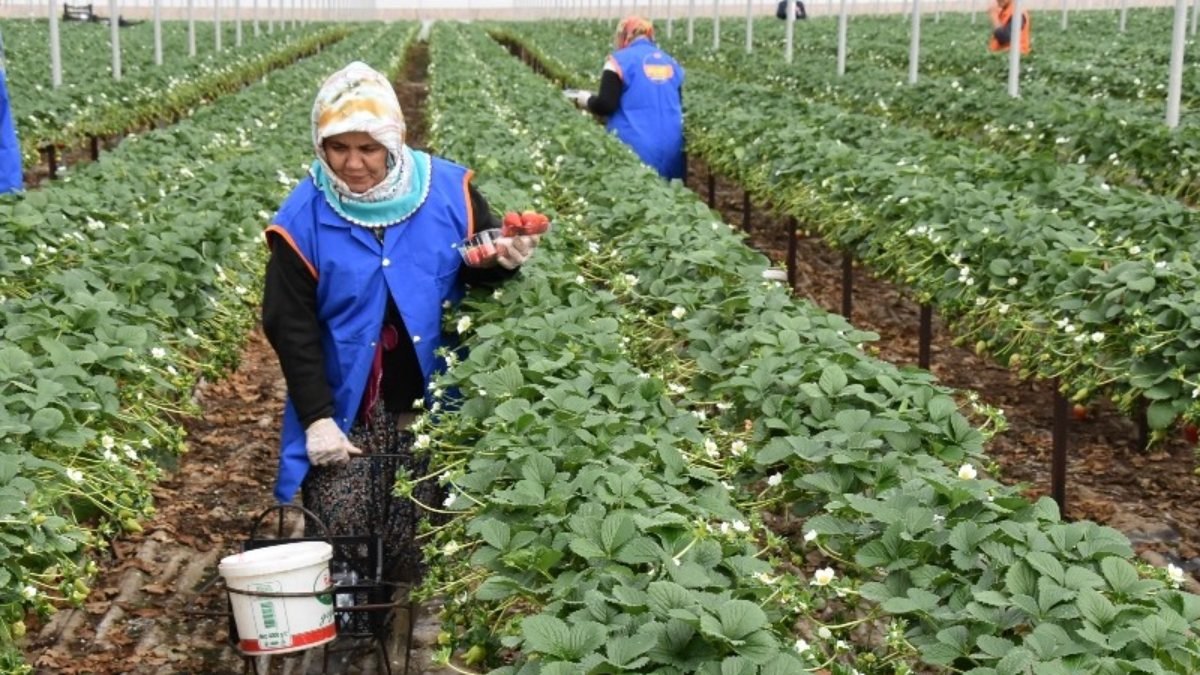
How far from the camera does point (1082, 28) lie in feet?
Result: 95.7

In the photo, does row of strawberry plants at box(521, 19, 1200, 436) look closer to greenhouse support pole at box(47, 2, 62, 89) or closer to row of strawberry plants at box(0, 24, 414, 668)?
row of strawberry plants at box(0, 24, 414, 668)

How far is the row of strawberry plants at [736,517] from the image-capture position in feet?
8.17

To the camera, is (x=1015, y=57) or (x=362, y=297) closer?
(x=362, y=297)

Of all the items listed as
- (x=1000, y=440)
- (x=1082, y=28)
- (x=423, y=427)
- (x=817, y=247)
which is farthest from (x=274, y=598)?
(x=1082, y=28)

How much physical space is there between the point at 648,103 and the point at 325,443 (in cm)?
780

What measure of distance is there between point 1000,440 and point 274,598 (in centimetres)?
460

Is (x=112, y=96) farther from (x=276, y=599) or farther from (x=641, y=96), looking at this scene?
(x=276, y=599)

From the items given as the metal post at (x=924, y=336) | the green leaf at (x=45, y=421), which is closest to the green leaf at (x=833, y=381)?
the green leaf at (x=45, y=421)

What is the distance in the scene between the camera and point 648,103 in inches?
441

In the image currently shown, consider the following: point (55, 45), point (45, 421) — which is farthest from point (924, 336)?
point (55, 45)

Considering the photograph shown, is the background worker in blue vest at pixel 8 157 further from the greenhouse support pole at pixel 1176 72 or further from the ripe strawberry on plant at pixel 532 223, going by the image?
the greenhouse support pole at pixel 1176 72

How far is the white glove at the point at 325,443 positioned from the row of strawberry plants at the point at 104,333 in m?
0.48

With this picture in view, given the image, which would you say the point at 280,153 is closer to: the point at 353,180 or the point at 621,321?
the point at 621,321

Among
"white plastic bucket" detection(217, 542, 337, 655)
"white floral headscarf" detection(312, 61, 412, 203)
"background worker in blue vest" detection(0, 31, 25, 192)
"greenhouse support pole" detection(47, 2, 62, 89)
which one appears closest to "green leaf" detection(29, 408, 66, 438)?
"white plastic bucket" detection(217, 542, 337, 655)
